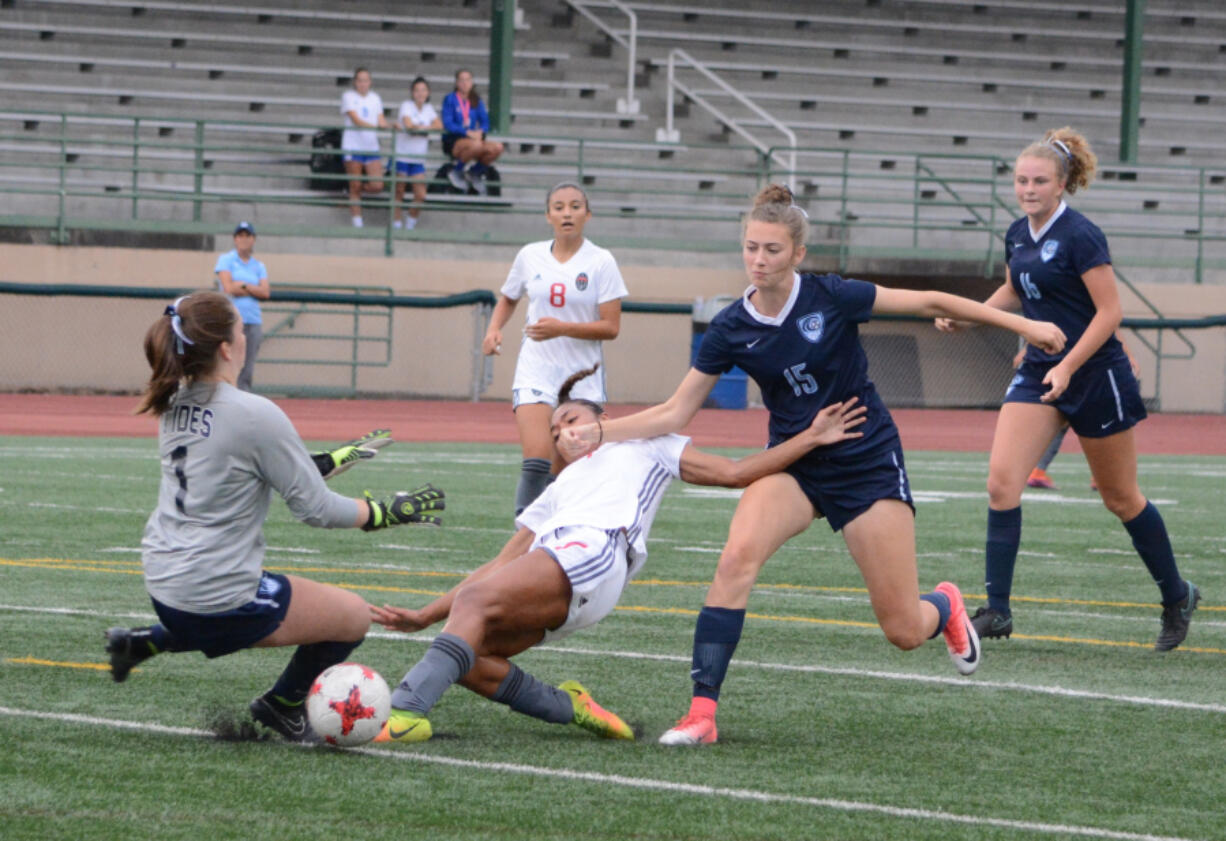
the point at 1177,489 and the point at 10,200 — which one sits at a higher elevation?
the point at 10,200

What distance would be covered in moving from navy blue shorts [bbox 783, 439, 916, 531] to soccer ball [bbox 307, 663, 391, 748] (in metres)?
1.58

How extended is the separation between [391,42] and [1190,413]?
512 inches

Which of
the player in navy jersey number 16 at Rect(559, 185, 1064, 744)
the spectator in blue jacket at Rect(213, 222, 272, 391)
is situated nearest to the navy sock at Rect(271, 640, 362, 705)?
the player in navy jersey number 16 at Rect(559, 185, 1064, 744)

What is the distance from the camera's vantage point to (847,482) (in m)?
5.94

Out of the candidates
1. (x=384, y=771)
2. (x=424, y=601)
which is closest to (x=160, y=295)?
(x=424, y=601)

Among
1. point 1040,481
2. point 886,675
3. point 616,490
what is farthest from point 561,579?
point 1040,481

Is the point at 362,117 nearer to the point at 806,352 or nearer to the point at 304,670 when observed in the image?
the point at 806,352

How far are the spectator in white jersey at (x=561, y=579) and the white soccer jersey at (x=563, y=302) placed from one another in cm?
436

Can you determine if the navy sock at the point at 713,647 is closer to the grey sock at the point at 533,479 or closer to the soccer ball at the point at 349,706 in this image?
the soccer ball at the point at 349,706

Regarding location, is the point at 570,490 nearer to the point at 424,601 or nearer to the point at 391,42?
the point at 424,601

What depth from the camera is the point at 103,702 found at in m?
5.89

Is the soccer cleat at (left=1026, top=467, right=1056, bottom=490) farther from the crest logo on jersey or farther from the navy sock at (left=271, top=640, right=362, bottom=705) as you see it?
the navy sock at (left=271, top=640, right=362, bottom=705)

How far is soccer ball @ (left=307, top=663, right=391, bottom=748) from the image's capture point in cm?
520

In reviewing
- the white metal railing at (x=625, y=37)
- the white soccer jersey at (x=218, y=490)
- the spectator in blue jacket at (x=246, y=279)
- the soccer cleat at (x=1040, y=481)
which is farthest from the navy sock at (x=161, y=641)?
the white metal railing at (x=625, y=37)
